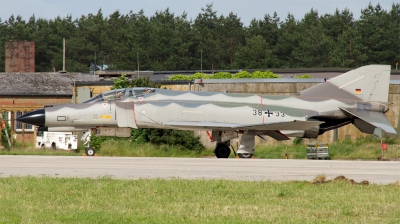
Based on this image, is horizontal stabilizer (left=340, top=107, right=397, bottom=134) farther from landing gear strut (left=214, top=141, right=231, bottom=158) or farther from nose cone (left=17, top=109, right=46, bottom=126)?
nose cone (left=17, top=109, right=46, bottom=126)

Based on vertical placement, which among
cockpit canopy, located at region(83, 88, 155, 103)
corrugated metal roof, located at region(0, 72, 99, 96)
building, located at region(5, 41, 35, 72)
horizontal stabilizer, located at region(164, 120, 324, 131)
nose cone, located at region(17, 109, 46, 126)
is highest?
building, located at region(5, 41, 35, 72)

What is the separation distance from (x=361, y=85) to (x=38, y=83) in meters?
28.6

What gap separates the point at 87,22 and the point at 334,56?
4098 centimetres

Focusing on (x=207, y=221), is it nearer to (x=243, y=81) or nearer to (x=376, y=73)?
(x=376, y=73)

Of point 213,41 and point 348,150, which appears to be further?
point 213,41

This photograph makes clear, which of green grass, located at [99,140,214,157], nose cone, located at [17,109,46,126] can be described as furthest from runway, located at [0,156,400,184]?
green grass, located at [99,140,214,157]

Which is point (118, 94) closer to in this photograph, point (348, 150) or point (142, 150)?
point (142, 150)

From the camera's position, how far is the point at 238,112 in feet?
72.9

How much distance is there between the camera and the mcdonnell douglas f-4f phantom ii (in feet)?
71.6

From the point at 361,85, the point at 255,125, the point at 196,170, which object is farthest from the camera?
the point at 361,85

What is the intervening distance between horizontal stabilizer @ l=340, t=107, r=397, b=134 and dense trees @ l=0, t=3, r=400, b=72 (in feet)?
171

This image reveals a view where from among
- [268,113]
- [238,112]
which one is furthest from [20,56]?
[268,113]

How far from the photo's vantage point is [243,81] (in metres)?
31.1

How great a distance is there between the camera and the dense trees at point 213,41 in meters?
79.9
